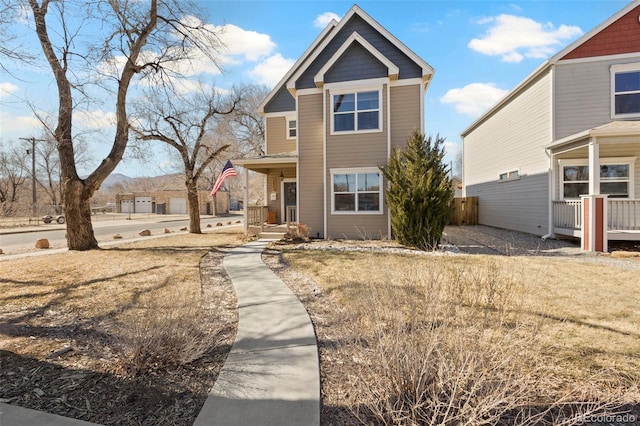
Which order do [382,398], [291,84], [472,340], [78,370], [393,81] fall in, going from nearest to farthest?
[382,398], [472,340], [78,370], [393,81], [291,84]

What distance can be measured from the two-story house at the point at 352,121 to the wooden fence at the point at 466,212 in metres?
10.3

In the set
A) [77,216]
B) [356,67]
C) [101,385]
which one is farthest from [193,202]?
[101,385]

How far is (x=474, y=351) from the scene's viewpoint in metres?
2.44

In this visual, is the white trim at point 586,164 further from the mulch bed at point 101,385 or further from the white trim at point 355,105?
the mulch bed at point 101,385

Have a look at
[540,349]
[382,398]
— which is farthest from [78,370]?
[540,349]

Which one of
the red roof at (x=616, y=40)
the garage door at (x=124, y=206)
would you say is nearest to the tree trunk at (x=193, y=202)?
the red roof at (x=616, y=40)

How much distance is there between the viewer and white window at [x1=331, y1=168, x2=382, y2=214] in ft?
41.2

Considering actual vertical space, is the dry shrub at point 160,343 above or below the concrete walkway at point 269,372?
above

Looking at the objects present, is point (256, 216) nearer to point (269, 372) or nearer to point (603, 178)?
point (269, 372)

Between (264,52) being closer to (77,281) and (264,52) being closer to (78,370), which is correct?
(77,281)

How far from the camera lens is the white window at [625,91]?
12039 mm

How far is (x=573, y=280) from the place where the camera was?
6.48m

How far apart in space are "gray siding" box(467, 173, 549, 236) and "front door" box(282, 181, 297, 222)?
36.3 ft

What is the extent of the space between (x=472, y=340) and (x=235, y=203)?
74.5 metres
